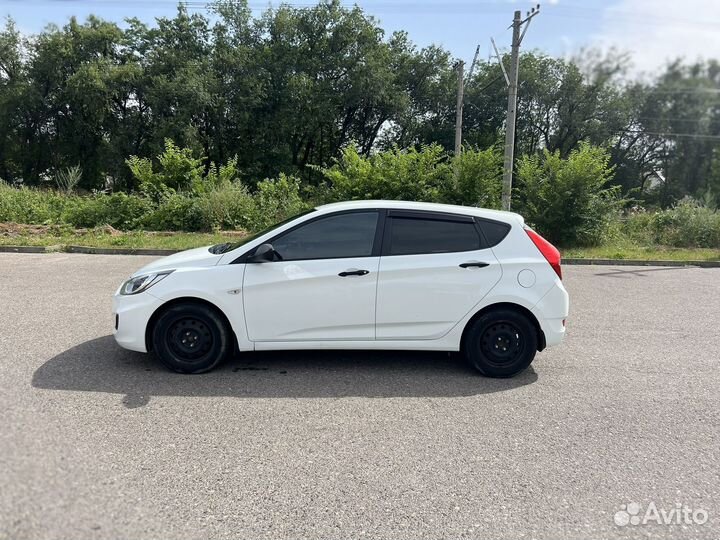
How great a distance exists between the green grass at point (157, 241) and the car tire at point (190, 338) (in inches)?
377

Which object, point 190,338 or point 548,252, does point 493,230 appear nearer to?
point 548,252

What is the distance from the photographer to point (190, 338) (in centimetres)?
459

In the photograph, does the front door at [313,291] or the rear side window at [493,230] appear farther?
the rear side window at [493,230]

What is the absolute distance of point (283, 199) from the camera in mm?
17672

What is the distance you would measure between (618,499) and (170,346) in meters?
3.71

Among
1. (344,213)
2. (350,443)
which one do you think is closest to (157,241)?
(344,213)

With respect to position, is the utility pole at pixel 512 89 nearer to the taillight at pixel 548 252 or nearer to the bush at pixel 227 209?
the bush at pixel 227 209

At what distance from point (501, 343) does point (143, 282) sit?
11.2 feet

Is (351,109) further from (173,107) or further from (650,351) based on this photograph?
(650,351)

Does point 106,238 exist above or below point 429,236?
below

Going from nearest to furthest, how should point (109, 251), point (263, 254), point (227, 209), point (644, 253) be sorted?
point (263, 254), point (109, 251), point (644, 253), point (227, 209)

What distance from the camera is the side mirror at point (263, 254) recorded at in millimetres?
4527

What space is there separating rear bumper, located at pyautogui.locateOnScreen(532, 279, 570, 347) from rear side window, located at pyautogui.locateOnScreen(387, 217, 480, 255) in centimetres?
81

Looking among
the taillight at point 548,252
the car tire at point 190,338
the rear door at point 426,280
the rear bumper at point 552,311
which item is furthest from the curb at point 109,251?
the rear bumper at point 552,311
